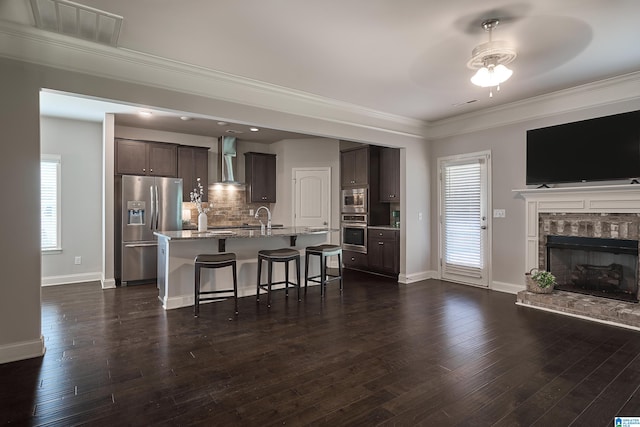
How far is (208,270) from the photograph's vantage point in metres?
4.49

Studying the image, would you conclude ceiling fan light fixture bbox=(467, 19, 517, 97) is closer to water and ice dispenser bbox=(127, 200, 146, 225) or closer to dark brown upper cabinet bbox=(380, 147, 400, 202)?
dark brown upper cabinet bbox=(380, 147, 400, 202)

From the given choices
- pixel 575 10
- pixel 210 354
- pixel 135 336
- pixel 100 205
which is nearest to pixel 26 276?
pixel 135 336

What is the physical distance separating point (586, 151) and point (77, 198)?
25.2 ft

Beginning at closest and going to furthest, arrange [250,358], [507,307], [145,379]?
[145,379], [250,358], [507,307]

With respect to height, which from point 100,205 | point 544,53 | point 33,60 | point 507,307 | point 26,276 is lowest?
point 507,307

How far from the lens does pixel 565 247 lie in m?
4.45

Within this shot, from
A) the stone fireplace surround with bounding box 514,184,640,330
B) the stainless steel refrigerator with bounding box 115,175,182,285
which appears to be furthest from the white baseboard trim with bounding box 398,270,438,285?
the stainless steel refrigerator with bounding box 115,175,182,285

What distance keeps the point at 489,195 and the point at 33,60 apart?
5.71 meters

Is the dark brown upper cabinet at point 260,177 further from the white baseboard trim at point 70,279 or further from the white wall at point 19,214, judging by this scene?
the white wall at point 19,214

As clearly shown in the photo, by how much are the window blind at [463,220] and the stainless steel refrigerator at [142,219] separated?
4764 millimetres

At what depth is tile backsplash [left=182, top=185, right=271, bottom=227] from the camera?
23.2 feet

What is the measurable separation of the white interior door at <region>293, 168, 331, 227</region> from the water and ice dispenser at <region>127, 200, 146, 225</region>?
2.92m

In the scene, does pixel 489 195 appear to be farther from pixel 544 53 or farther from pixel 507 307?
pixel 544 53

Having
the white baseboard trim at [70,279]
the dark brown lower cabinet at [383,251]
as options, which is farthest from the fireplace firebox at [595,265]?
the white baseboard trim at [70,279]
